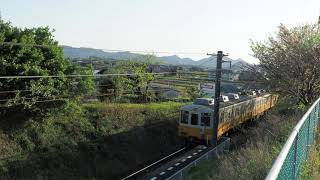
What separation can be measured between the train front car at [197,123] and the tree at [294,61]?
15.2ft

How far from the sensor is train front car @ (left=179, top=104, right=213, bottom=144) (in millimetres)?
26766

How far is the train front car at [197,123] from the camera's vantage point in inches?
1054

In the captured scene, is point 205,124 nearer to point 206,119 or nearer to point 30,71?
point 206,119

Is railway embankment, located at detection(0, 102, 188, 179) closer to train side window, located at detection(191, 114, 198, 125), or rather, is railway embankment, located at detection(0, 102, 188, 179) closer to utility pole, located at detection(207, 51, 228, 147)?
train side window, located at detection(191, 114, 198, 125)

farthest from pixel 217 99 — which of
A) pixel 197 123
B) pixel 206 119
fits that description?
pixel 197 123

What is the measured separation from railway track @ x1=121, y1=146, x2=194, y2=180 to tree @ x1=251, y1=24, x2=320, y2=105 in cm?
745

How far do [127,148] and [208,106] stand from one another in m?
5.97

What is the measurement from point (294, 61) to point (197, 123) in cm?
761

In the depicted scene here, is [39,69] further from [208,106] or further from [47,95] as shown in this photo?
[208,106]

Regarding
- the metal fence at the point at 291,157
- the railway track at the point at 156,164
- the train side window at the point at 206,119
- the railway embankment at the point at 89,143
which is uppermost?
the metal fence at the point at 291,157

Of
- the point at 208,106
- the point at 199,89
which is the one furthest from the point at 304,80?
the point at 199,89

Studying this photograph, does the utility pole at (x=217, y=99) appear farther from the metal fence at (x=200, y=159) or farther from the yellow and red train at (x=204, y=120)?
the yellow and red train at (x=204, y=120)

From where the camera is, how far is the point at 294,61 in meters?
22.7

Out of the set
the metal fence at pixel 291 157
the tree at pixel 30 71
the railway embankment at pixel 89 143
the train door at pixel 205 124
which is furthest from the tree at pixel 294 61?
the metal fence at pixel 291 157
